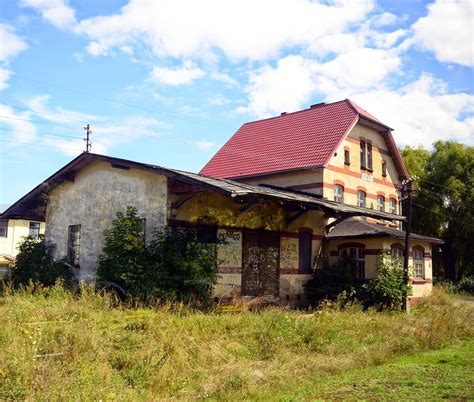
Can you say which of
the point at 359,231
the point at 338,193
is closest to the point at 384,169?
the point at 338,193

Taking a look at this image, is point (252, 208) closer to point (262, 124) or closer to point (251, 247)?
point (251, 247)

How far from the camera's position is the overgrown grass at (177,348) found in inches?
283

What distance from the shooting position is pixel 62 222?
20.2 meters

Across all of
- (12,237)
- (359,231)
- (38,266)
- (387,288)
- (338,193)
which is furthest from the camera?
(12,237)

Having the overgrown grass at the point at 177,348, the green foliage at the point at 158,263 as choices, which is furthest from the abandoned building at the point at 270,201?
the overgrown grass at the point at 177,348

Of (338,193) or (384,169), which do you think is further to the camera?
(384,169)

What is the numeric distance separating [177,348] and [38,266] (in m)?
12.7

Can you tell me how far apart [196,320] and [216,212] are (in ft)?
19.8

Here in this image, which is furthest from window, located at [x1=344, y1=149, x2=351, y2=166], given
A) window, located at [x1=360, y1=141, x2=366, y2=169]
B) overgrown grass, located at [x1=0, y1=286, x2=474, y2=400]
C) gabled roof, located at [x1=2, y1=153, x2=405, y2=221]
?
overgrown grass, located at [x1=0, y1=286, x2=474, y2=400]

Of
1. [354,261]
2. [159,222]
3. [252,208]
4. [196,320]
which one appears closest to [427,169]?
[354,261]

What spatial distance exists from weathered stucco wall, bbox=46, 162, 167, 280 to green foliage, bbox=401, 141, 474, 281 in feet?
76.7

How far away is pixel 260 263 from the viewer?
60.2 ft

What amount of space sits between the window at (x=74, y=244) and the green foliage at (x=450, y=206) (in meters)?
23.9

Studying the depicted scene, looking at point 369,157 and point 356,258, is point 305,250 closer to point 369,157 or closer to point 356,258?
point 356,258
